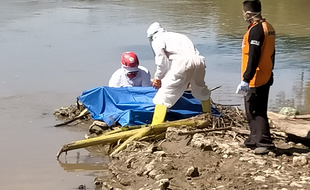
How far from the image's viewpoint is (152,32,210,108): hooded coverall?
7.25m

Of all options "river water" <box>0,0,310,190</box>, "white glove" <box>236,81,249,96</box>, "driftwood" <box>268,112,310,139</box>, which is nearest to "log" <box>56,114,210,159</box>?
"river water" <box>0,0,310,190</box>

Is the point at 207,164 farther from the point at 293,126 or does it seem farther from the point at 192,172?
the point at 293,126

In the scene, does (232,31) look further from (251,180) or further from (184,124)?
(251,180)

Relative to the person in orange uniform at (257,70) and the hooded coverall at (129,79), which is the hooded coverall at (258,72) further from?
the hooded coverall at (129,79)

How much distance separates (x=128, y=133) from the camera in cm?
714

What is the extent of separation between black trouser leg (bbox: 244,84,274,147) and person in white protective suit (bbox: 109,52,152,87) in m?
2.81

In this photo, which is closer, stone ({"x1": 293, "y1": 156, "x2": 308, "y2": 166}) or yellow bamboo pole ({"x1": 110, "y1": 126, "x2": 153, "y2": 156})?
stone ({"x1": 293, "y1": 156, "x2": 308, "y2": 166})

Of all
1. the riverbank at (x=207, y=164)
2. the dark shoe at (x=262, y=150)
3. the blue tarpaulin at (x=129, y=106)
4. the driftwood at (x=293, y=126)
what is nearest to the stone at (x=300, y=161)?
the riverbank at (x=207, y=164)

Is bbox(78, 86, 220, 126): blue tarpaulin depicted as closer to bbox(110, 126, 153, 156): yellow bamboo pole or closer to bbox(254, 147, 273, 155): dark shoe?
bbox(110, 126, 153, 156): yellow bamboo pole

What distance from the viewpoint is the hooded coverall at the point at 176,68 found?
23.8 feet

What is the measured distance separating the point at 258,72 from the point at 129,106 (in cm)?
249

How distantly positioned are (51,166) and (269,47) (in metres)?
2.78

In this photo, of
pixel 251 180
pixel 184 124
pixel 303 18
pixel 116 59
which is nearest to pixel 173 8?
pixel 303 18

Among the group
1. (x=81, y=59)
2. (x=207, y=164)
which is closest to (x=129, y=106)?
(x=207, y=164)
